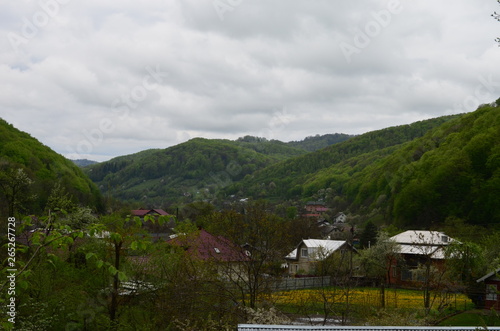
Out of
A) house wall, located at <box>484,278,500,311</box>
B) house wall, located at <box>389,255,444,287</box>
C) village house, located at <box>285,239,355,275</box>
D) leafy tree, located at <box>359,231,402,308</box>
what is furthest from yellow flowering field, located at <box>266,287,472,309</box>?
village house, located at <box>285,239,355,275</box>

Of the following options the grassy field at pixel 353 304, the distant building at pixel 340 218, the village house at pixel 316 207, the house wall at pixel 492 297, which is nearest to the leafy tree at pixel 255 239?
the grassy field at pixel 353 304

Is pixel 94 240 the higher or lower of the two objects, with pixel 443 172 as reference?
lower

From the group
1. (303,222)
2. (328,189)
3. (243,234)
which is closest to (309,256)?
(303,222)

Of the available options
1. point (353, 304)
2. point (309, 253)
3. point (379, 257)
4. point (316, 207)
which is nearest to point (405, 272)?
point (379, 257)

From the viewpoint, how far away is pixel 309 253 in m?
61.8

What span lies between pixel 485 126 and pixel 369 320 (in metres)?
84.4

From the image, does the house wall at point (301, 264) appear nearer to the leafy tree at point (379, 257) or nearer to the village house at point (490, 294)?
the leafy tree at point (379, 257)

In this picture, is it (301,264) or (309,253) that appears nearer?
(309,253)

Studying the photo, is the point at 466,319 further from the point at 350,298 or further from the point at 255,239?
the point at 255,239

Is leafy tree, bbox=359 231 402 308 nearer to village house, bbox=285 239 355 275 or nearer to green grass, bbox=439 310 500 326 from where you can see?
village house, bbox=285 239 355 275

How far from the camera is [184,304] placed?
18297mm

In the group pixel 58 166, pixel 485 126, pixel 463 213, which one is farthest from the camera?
pixel 58 166

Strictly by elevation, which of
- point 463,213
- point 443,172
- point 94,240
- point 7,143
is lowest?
point 94,240

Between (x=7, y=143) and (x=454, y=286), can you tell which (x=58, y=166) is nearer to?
(x=7, y=143)
